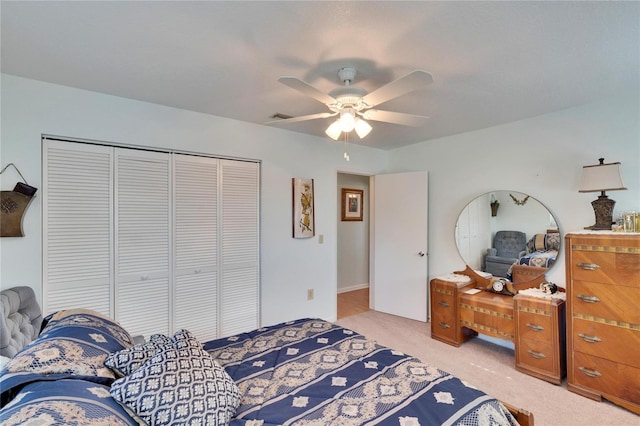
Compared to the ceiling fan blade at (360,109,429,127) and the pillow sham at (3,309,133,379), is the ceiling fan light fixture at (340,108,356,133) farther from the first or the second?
the pillow sham at (3,309,133,379)

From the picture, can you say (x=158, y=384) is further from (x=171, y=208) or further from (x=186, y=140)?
(x=186, y=140)

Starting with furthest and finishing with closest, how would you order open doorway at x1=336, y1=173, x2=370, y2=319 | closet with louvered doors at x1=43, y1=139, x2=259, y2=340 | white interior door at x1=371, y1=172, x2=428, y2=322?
open doorway at x1=336, y1=173, x2=370, y2=319 < white interior door at x1=371, y1=172, x2=428, y2=322 < closet with louvered doors at x1=43, y1=139, x2=259, y2=340

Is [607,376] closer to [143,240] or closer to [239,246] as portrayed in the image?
[239,246]

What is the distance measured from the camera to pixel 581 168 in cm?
276

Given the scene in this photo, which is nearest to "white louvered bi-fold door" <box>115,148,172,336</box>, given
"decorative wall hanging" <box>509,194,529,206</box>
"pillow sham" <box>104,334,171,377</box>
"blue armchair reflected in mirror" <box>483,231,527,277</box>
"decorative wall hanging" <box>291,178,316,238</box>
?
"decorative wall hanging" <box>291,178,316,238</box>

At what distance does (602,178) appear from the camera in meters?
2.45

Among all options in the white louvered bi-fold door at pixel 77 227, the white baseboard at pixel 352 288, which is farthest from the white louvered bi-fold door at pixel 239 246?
the white baseboard at pixel 352 288

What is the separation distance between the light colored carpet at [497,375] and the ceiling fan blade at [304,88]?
2.48 m

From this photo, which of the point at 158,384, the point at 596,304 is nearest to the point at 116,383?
the point at 158,384

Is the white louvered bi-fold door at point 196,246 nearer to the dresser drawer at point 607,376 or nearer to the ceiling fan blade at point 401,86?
the ceiling fan blade at point 401,86

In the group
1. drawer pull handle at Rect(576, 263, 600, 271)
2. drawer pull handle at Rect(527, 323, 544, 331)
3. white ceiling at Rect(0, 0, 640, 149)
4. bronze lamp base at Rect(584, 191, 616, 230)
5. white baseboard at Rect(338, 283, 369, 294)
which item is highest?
white ceiling at Rect(0, 0, 640, 149)

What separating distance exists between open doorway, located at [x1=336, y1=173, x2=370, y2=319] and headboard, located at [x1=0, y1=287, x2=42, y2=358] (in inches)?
159

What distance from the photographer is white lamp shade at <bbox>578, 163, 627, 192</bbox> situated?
2393mm

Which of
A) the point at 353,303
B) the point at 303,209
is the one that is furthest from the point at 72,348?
the point at 353,303
